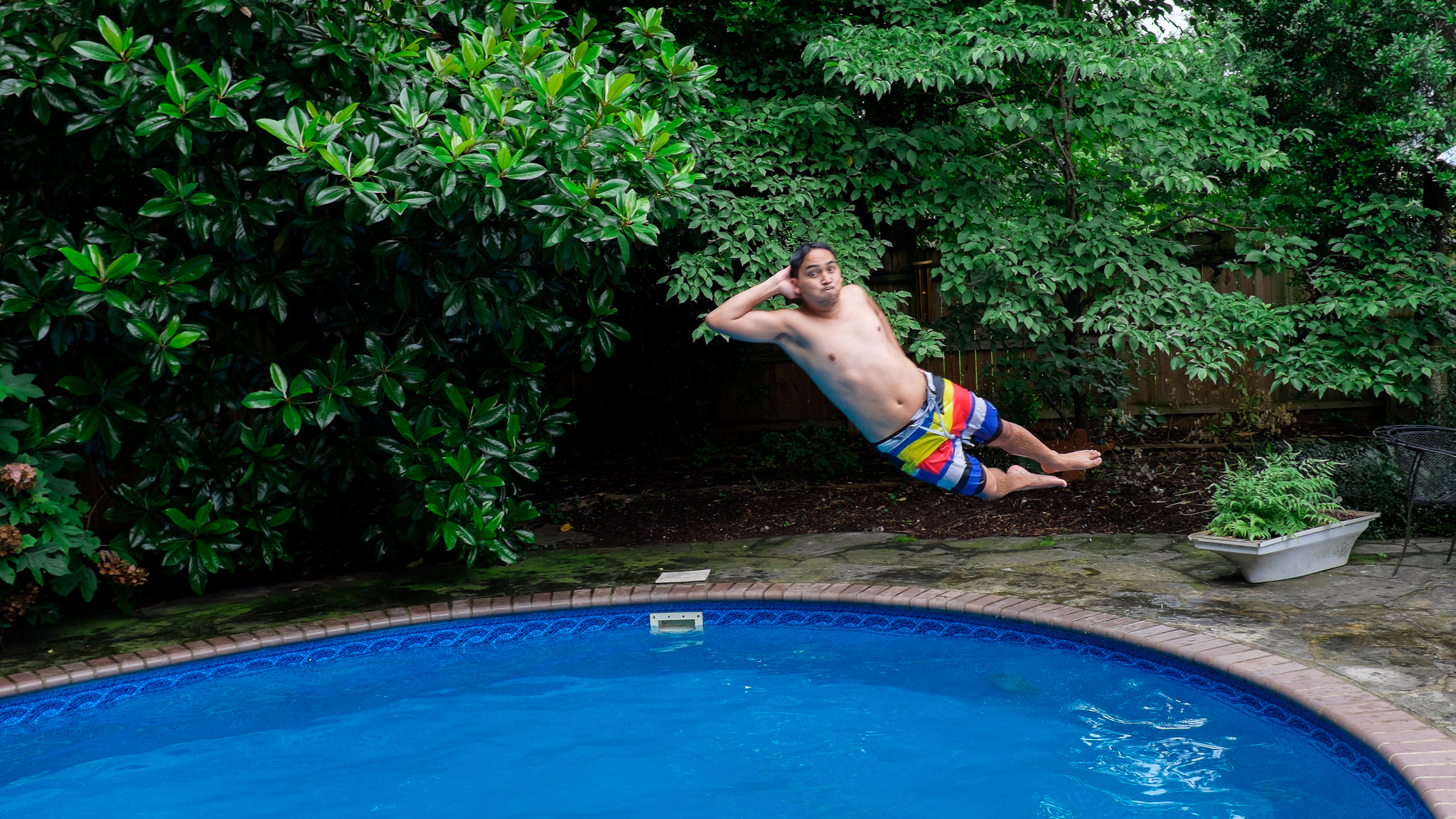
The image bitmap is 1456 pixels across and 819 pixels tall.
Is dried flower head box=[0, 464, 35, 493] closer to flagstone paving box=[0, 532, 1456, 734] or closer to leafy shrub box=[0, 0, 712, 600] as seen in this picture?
leafy shrub box=[0, 0, 712, 600]

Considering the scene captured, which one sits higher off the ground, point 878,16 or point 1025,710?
point 878,16

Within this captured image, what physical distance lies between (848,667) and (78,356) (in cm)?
429

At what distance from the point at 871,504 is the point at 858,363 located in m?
3.79

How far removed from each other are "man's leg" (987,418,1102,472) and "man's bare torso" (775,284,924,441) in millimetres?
587

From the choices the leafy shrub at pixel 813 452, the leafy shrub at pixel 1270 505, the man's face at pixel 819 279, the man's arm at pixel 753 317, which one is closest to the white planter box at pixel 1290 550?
the leafy shrub at pixel 1270 505

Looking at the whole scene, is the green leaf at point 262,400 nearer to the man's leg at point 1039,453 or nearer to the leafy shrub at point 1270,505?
the man's leg at point 1039,453

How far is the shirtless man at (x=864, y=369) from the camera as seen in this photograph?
188 inches

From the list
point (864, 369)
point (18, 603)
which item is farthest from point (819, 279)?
point (18, 603)

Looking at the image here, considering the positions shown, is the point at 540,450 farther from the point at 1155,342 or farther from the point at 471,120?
the point at 1155,342

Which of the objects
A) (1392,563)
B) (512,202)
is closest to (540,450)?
(512,202)

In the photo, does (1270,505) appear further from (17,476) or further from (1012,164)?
Answer: (17,476)

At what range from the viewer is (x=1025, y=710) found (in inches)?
191

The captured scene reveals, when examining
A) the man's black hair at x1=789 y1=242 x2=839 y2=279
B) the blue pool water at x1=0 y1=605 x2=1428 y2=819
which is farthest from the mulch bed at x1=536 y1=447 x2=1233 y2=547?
the man's black hair at x1=789 y1=242 x2=839 y2=279

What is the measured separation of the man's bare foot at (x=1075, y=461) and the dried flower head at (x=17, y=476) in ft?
15.4
